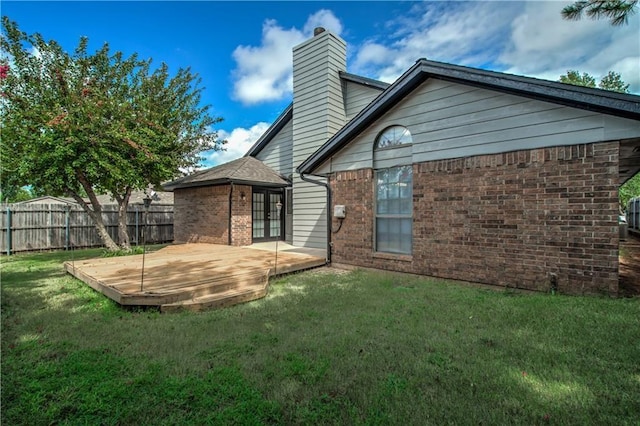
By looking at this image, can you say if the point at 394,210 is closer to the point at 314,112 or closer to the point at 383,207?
the point at 383,207

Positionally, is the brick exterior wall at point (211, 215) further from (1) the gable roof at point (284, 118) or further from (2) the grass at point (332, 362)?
(2) the grass at point (332, 362)

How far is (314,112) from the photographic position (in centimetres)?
1073

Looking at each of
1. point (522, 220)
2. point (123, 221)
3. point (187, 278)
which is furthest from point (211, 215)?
point (522, 220)

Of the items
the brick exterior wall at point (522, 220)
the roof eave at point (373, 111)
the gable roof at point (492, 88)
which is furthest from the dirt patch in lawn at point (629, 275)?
the roof eave at point (373, 111)

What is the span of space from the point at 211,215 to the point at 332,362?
34.3 feet

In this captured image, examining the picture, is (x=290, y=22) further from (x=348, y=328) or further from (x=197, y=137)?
(x=348, y=328)

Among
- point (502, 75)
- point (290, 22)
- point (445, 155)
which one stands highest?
point (290, 22)

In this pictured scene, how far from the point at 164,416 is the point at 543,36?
9.25 meters

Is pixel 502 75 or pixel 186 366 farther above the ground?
pixel 502 75

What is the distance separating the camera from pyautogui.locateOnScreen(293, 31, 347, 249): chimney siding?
34.2 ft

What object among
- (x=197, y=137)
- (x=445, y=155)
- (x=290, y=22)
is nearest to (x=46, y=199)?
(x=197, y=137)

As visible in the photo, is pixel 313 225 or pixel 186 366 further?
pixel 313 225

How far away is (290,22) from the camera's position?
11.9 m

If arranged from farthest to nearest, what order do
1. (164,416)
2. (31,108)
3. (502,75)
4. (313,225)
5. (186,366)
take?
(313,225), (31,108), (502,75), (186,366), (164,416)
